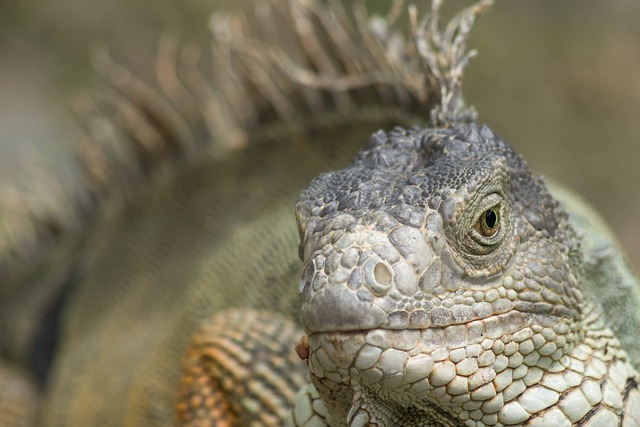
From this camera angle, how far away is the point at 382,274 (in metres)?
2.68

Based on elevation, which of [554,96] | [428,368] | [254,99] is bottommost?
[428,368]

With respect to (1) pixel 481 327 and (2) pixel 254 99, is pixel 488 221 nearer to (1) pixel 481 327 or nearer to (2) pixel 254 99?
(1) pixel 481 327

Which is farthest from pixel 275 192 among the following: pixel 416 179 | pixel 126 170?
pixel 416 179

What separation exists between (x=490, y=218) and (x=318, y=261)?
2.09 feet

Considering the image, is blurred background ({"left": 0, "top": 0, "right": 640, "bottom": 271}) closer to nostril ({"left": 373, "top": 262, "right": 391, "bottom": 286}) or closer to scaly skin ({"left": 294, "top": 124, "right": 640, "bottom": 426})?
scaly skin ({"left": 294, "top": 124, "right": 640, "bottom": 426})

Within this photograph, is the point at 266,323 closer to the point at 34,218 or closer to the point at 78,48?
the point at 34,218

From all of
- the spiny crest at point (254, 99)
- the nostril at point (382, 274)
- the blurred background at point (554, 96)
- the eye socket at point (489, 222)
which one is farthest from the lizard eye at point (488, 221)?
the blurred background at point (554, 96)

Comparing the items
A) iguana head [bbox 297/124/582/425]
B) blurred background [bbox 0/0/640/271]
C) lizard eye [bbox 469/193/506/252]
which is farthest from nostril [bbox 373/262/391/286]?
blurred background [bbox 0/0/640/271]

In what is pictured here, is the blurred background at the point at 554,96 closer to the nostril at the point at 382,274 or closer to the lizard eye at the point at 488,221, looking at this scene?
the lizard eye at the point at 488,221

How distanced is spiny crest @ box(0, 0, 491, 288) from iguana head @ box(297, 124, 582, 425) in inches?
24.6

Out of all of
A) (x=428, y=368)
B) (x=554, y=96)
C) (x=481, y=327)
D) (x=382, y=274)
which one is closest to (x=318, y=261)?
(x=382, y=274)

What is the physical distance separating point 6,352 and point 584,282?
5.36 meters

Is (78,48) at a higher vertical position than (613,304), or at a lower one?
higher

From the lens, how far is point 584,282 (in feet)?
10.8
